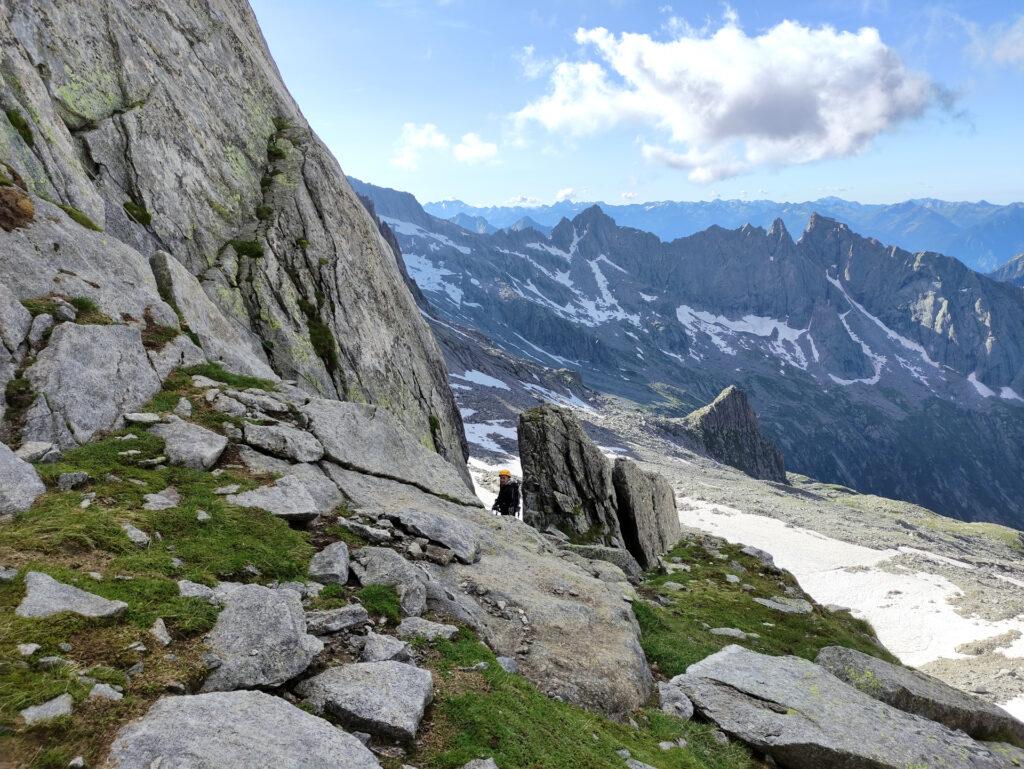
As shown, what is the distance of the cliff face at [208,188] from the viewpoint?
22.7m

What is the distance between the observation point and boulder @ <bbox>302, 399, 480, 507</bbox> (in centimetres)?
1884

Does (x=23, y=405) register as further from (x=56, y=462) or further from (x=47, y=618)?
(x=47, y=618)

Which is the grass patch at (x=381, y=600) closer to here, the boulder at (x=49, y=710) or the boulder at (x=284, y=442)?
the boulder at (x=49, y=710)

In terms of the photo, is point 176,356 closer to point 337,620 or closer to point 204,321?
point 204,321

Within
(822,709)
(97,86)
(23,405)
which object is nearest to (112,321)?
(23,405)

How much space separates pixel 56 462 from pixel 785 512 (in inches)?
4921

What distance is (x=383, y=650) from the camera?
9.98 m

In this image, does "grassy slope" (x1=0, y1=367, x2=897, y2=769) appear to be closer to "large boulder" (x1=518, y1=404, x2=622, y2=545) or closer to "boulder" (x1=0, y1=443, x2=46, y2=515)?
"boulder" (x1=0, y1=443, x2=46, y2=515)

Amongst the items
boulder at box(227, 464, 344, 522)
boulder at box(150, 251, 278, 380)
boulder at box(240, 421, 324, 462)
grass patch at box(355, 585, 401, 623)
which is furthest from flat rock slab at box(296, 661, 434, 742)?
boulder at box(150, 251, 278, 380)

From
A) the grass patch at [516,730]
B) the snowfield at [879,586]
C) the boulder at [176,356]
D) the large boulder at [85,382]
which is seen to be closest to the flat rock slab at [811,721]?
the grass patch at [516,730]

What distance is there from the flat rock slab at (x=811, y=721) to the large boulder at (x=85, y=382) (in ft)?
53.8

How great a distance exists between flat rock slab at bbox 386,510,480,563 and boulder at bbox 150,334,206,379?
884 cm

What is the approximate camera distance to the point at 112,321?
1769 cm

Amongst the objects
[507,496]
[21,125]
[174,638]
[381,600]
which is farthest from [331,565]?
[21,125]
